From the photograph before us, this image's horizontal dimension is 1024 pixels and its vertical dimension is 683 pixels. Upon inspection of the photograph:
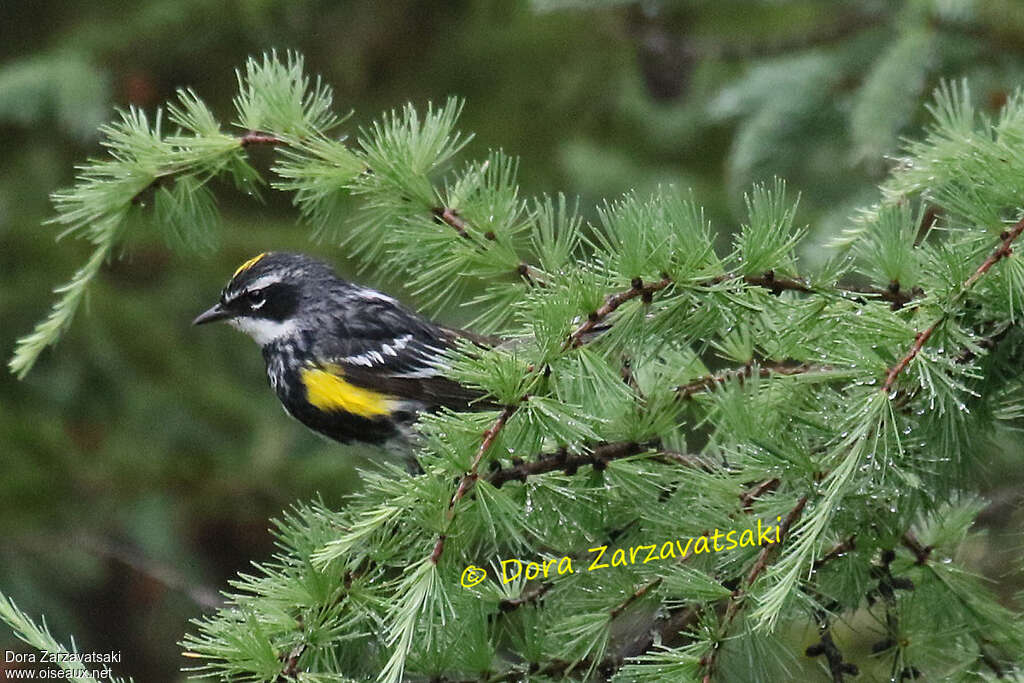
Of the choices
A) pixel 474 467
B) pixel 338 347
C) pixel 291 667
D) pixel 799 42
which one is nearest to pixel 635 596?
pixel 474 467

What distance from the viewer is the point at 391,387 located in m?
3.60

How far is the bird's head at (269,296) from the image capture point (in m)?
3.83

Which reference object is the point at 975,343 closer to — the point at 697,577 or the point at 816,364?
the point at 816,364

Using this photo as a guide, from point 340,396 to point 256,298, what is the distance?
1.53 feet

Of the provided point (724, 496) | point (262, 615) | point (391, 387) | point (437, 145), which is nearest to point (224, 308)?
point (391, 387)

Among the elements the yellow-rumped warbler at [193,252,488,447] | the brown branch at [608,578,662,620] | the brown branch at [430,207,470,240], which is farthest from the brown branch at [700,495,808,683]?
the yellow-rumped warbler at [193,252,488,447]

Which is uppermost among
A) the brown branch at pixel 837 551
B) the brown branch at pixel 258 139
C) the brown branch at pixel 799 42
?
the brown branch at pixel 799 42

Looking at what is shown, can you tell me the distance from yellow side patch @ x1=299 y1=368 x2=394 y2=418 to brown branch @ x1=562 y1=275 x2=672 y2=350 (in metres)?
1.56

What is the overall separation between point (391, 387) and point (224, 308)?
0.65 metres

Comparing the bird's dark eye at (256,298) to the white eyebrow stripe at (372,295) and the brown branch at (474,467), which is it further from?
the brown branch at (474,467)

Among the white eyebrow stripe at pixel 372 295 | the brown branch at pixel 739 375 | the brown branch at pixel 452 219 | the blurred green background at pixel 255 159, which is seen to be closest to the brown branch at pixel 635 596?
the brown branch at pixel 739 375

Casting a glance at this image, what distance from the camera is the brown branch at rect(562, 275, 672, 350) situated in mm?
2053

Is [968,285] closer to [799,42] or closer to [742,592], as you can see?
[742,592]

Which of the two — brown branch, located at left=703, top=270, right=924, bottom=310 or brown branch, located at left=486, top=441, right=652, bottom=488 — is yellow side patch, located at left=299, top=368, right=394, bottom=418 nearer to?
brown branch, located at left=486, top=441, right=652, bottom=488
